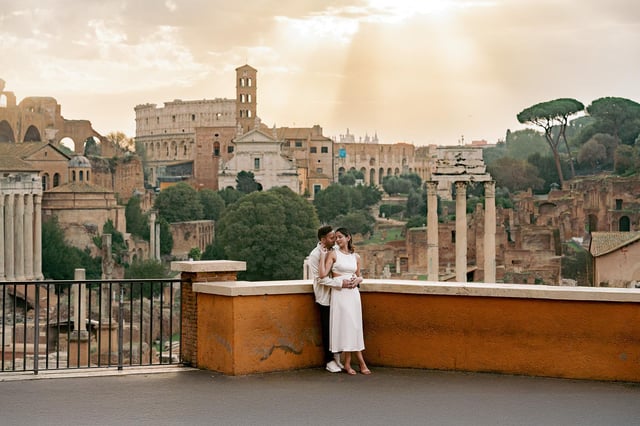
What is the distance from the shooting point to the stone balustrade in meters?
7.39

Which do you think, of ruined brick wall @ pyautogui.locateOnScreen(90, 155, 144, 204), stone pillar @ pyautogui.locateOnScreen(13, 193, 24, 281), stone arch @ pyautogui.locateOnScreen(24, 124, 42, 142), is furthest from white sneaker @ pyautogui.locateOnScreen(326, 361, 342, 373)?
stone arch @ pyautogui.locateOnScreen(24, 124, 42, 142)

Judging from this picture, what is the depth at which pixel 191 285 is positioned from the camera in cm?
802

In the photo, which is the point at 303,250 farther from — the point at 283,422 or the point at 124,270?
the point at 283,422

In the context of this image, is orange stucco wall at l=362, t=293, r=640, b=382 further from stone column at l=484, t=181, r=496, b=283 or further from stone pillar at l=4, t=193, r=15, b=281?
stone pillar at l=4, t=193, r=15, b=281

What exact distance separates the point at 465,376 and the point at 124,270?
43.3 m

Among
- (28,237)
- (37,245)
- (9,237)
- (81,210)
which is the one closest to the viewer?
(9,237)

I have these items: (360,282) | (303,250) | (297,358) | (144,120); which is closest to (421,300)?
(360,282)

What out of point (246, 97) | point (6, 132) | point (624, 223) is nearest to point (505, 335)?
point (624, 223)

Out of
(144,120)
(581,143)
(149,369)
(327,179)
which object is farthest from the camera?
(144,120)

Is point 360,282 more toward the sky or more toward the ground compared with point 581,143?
more toward the ground

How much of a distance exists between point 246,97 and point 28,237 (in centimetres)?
5228

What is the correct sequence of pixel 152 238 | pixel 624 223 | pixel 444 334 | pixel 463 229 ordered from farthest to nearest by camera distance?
pixel 152 238
pixel 624 223
pixel 463 229
pixel 444 334

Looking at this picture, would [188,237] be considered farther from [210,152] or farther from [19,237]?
[210,152]

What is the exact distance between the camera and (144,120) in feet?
387
